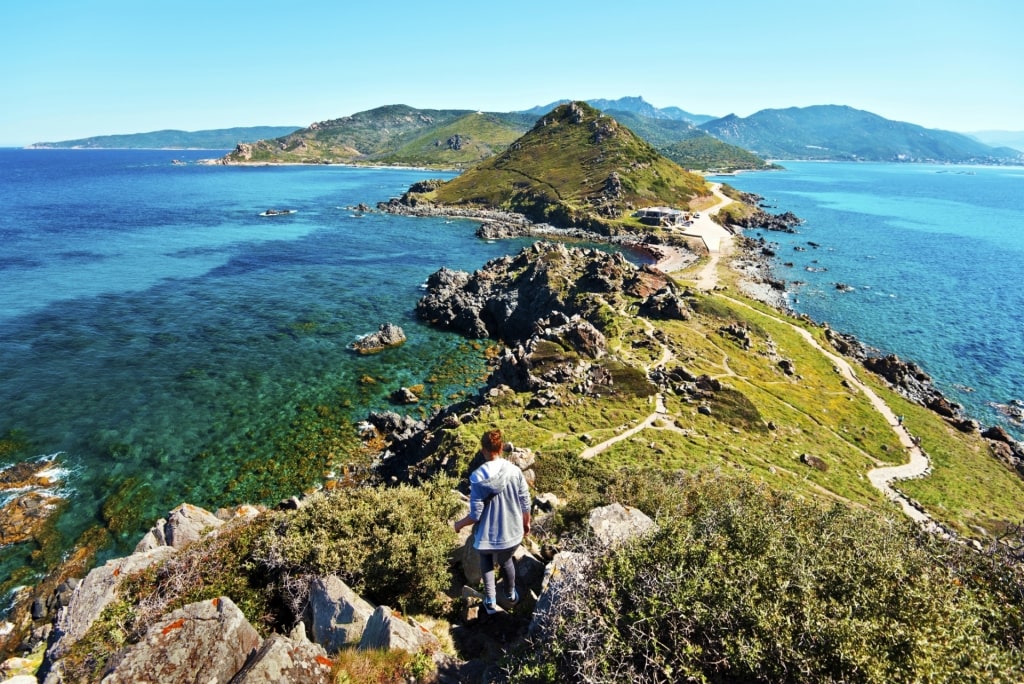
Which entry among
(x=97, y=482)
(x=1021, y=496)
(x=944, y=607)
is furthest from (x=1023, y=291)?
(x=97, y=482)

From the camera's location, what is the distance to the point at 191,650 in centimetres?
979

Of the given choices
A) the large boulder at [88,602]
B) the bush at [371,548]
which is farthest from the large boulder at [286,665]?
the large boulder at [88,602]

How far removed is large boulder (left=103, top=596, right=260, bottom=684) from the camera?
9.32m

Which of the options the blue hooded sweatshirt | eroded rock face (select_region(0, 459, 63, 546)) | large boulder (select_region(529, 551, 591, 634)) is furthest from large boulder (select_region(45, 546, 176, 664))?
eroded rock face (select_region(0, 459, 63, 546))

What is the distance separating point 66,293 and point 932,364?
129 metres

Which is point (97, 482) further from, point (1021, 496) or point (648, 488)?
point (1021, 496)

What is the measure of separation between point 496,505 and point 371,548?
5.18 meters

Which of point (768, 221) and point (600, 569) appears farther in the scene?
point (768, 221)

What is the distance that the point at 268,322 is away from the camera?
2699 inches

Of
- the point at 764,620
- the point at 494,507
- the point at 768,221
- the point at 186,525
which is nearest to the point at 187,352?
the point at 186,525

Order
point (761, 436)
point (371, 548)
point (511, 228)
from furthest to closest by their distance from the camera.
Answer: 1. point (511, 228)
2. point (761, 436)
3. point (371, 548)

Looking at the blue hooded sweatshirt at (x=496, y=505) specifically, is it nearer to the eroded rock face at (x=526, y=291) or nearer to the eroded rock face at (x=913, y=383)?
the eroded rock face at (x=526, y=291)

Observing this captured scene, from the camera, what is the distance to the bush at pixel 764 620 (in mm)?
7742

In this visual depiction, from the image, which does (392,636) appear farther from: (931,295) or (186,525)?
(931,295)
